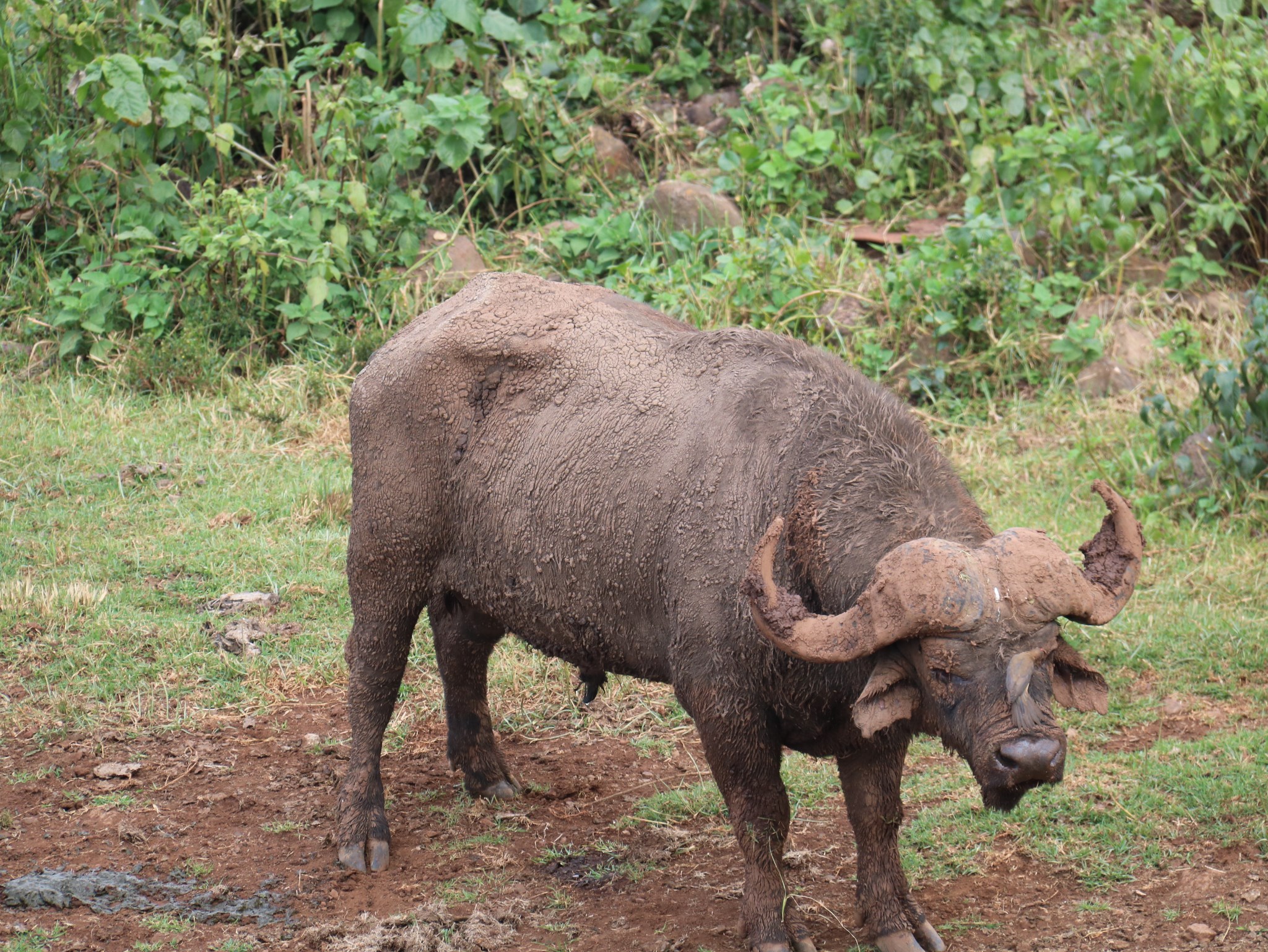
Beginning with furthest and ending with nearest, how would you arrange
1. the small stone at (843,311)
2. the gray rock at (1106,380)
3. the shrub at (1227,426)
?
the small stone at (843,311), the gray rock at (1106,380), the shrub at (1227,426)

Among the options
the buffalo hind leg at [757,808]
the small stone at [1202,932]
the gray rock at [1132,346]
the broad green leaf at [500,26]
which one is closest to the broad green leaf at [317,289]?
the broad green leaf at [500,26]

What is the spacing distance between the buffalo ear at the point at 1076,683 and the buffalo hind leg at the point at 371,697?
243 cm

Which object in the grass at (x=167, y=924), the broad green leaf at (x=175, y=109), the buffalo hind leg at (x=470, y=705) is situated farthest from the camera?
the broad green leaf at (x=175, y=109)

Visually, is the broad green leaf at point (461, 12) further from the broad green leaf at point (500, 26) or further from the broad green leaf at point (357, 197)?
the broad green leaf at point (357, 197)

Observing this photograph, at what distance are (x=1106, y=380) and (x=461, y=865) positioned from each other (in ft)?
18.0

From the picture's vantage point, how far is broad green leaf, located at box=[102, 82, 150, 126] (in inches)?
359

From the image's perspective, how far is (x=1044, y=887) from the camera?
4719 millimetres

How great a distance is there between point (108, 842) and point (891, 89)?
25.7 feet

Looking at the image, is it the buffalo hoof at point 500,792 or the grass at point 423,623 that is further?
the buffalo hoof at point 500,792

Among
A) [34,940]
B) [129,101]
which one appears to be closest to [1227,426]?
[34,940]

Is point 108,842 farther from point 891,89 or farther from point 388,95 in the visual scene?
point 891,89

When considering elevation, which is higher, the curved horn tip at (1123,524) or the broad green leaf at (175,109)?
the curved horn tip at (1123,524)

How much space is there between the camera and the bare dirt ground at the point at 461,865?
14.7ft

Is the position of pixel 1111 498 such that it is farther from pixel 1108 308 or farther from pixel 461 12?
pixel 461 12
